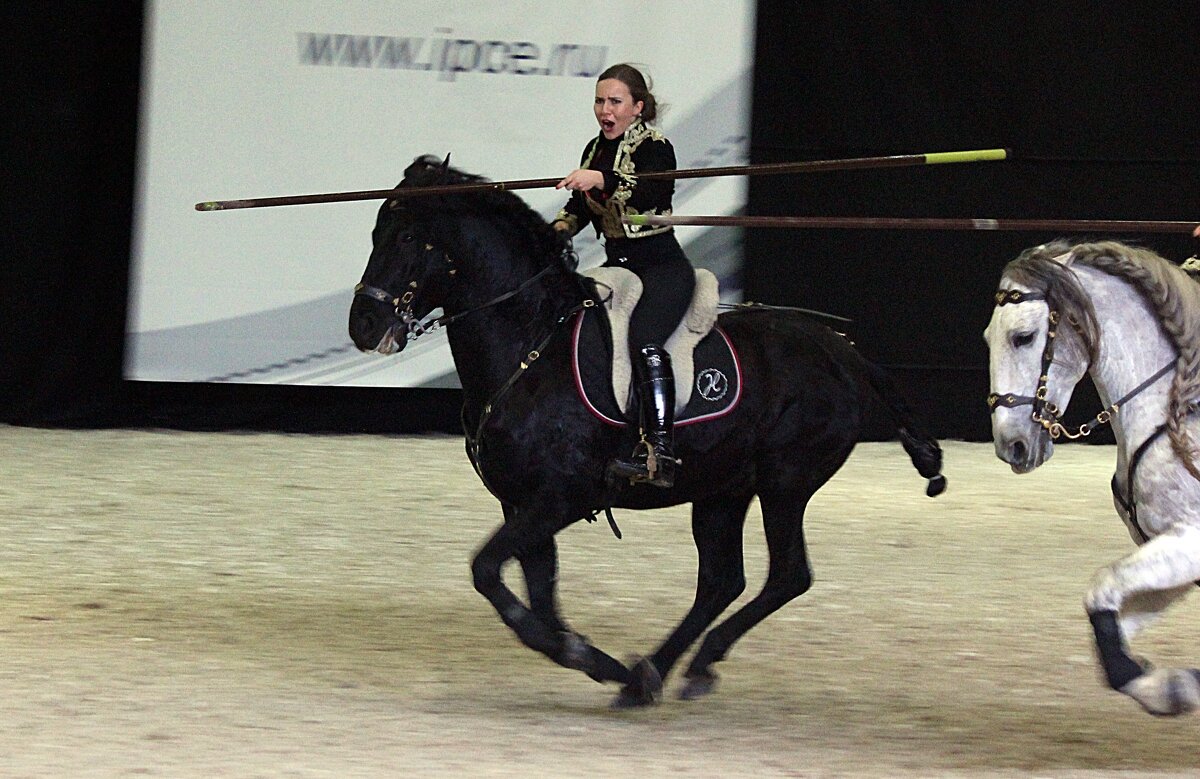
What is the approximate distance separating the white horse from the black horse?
950mm

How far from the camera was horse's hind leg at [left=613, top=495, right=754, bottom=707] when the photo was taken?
503 cm

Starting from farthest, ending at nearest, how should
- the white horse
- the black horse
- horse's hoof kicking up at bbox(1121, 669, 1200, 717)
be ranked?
the black horse < the white horse < horse's hoof kicking up at bbox(1121, 669, 1200, 717)

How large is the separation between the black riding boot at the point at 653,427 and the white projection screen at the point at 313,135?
4695 mm

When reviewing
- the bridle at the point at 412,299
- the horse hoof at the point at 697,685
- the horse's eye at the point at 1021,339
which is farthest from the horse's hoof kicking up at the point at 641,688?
the horse's eye at the point at 1021,339

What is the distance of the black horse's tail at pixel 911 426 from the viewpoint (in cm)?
530

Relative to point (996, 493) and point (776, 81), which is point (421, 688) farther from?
point (776, 81)

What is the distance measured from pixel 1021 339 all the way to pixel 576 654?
4.72 ft

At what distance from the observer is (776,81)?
9.87m

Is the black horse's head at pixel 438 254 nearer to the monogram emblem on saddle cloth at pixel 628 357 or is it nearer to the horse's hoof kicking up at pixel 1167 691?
the monogram emblem on saddle cloth at pixel 628 357

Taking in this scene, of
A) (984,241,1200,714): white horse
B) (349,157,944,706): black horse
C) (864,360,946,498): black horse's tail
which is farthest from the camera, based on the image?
(864,360,946,498): black horse's tail

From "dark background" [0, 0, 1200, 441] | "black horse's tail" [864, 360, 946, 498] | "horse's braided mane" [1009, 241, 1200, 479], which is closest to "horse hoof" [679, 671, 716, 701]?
"black horse's tail" [864, 360, 946, 498]

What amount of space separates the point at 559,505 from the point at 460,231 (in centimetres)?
82

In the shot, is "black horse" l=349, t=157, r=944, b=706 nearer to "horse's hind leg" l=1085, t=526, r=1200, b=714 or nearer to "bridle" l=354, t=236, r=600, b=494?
"bridle" l=354, t=236, r=600, b=494

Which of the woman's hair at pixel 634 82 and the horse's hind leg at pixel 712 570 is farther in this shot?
the horse's hind leg at pixel 712 570
